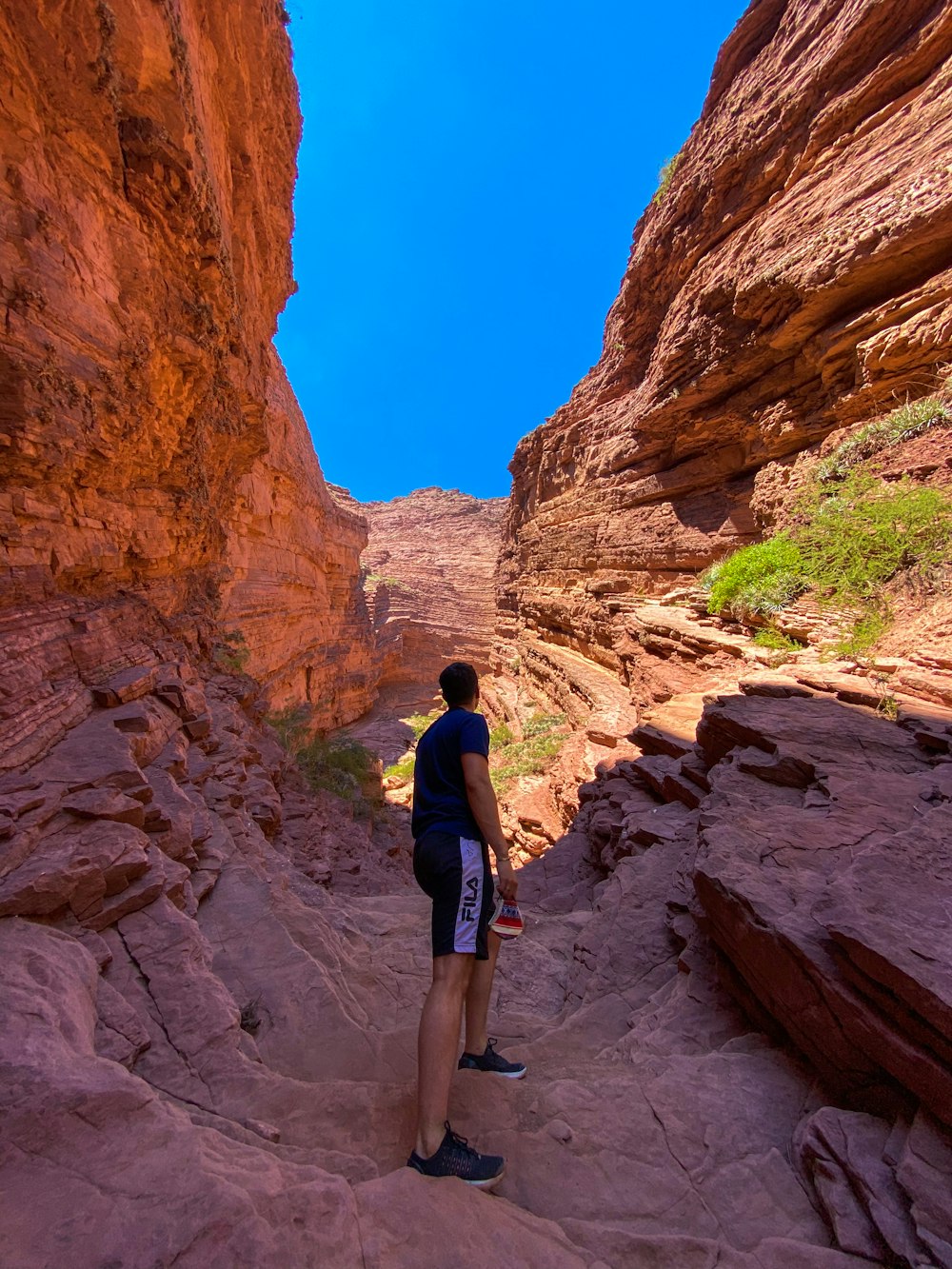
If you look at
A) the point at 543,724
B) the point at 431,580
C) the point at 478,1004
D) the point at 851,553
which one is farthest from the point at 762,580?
the point at 431,580

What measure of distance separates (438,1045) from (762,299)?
1310 cm

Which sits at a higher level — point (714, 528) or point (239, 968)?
point (714, 528)

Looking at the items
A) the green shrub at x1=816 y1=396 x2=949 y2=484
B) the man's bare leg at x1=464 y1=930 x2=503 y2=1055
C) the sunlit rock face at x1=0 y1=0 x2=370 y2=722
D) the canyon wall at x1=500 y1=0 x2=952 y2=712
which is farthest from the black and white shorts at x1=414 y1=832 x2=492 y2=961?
the canyon wall at x1=500 y1=0 x2=952 y2=712

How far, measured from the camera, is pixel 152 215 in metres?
4.73

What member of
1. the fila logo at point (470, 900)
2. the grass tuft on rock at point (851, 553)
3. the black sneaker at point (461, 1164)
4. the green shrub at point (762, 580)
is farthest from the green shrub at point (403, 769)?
the black sneaker at point (461, 1164)

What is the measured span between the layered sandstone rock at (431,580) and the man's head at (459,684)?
25.2m

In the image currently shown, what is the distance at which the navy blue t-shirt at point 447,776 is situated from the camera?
2393 millimetres

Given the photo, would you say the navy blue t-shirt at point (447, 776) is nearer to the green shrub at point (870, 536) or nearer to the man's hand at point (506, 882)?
the man's hand at point (506, 882)

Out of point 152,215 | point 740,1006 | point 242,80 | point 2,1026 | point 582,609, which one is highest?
Result: point 242,80

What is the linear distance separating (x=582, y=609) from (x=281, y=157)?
12.8 m

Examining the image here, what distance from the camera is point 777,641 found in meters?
7.43

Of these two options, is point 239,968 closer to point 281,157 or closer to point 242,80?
point 242,80

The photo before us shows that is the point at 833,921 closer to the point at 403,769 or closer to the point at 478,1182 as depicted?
the point at 478,1182

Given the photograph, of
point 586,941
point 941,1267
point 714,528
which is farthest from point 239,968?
point 714,528
